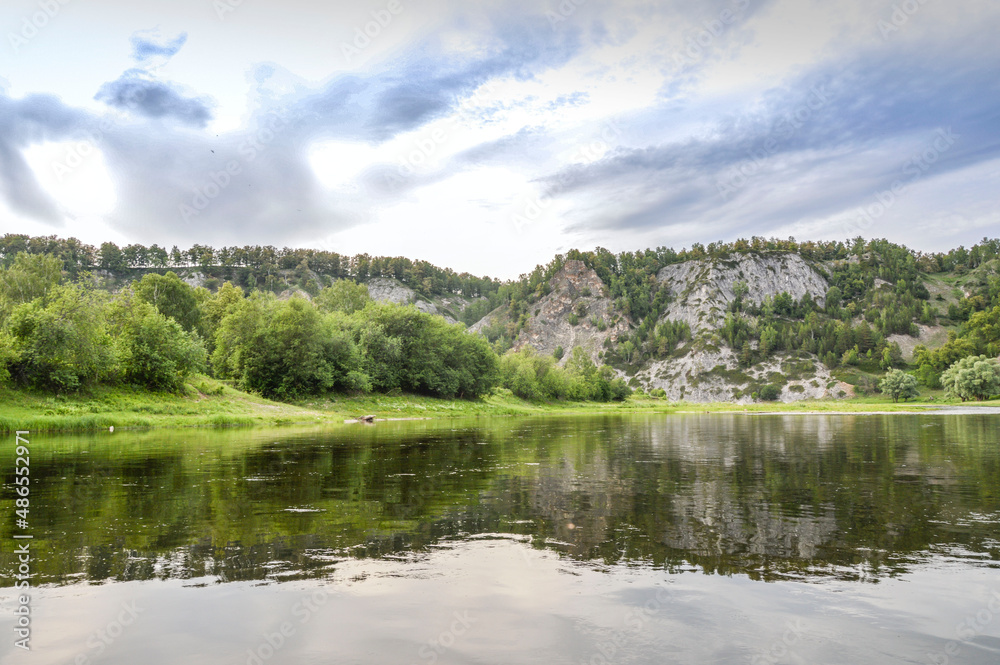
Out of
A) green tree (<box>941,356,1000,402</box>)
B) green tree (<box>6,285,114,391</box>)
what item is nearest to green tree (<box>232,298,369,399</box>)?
green tree (<box>6,285,114,391</box>)

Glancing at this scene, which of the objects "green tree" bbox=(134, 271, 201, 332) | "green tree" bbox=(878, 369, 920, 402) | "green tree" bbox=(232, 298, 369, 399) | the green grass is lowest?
"green tree" bbox=(878, 369, 920, 402)

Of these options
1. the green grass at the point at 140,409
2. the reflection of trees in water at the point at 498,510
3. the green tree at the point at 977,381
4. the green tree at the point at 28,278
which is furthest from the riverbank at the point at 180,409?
the green tree at the point at 977,381

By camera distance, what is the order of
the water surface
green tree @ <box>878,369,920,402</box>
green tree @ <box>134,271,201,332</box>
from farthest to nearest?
green tree @ <box>878,369,920,402</box>, green tree @ <box>134,271,201,332</box>, the water surface

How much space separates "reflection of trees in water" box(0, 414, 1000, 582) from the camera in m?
9.38

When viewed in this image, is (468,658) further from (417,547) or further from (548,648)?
(417,547)

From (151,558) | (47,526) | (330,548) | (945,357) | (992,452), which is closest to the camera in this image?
(151,558)

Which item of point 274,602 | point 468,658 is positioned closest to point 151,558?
point 274,602

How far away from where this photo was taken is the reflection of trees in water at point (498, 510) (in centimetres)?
938

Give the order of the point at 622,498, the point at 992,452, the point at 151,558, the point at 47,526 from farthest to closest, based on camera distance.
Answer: the point at 992,452 → the point at 622,498 → the point at 47,526 → the point at 151,558

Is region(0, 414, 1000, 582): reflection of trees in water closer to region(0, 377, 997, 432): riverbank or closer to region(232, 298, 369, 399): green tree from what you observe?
region(0, 377, 997, 432): riverbank

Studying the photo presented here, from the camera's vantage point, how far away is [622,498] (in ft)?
48.4

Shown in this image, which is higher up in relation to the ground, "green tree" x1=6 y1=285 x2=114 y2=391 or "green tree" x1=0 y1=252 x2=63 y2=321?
"green tree" x1=0 y1=252 x2=63 y2=321

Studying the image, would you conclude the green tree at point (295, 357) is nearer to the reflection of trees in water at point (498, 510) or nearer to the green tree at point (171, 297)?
the green tree at point (171, 297)

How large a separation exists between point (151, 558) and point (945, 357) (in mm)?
248570
